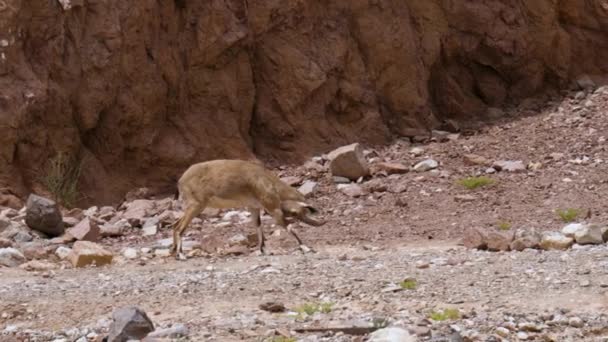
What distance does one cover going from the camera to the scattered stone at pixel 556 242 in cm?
1178

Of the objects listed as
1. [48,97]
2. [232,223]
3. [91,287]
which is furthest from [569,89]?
[91,287]

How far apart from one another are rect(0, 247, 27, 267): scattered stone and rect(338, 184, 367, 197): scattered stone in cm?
537

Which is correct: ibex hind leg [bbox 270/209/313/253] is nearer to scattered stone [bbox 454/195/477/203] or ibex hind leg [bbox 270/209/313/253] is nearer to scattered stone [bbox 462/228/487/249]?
scattered stone [bbox 462/228/487/249]

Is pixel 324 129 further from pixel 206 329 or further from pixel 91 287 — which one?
pixel 206 329

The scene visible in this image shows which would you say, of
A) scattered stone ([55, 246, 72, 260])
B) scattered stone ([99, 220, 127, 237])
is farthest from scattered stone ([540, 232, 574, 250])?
scattered stone ([99, 220, 127, 237])

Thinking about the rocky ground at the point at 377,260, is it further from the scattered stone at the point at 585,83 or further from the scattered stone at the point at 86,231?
the scattered stone at the point at 585,83

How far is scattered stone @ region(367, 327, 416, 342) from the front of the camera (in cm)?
797

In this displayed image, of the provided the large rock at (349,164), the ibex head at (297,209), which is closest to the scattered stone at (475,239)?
the ibex head at (297,209)

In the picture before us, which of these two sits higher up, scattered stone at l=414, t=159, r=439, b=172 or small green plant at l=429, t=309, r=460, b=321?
scattered stone at l=414, t=159, r=439, b=172

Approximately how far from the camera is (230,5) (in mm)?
17578

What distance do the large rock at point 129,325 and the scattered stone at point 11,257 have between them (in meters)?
4.16

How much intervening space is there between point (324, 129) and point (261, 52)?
1706mm

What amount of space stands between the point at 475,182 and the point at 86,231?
581 centimetres

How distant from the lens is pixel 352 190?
1620cm
